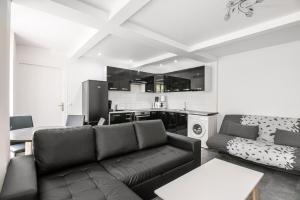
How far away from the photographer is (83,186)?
4.52 ft

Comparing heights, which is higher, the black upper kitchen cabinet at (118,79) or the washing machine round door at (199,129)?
the black upper kitchen cabinet at (118,79)

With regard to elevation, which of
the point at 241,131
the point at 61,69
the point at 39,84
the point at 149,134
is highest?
the point at 61,69

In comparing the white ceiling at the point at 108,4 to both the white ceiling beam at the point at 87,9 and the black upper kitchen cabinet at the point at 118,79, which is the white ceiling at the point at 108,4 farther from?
the black upper kitchen cabinet at the point at 118,79

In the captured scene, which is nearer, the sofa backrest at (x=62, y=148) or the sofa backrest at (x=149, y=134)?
the sofa backrest at (x=62, y=148)

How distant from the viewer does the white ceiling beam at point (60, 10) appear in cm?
184

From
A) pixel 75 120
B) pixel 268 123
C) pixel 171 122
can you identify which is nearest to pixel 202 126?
pixel 171 122

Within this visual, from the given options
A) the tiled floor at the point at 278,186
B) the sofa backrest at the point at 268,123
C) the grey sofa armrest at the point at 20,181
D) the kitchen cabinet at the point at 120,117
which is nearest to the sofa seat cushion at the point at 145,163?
the grey sofa armrest at the point at 20,181

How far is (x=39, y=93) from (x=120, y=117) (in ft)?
7.39

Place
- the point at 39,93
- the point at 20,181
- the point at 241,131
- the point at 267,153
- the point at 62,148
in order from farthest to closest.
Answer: the point at 39,93 → the point at 241,131 → the point at 267,153 → the point at 62,148 → the point at 20,181

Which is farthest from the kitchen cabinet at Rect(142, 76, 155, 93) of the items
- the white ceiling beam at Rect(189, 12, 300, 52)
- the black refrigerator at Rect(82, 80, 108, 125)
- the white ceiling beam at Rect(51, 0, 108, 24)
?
the white ceiling beam at Rect(51, 0, 108, 24)

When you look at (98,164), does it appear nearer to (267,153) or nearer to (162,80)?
(267,153)

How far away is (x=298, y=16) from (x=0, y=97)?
3824 mm

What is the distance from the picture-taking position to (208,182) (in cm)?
151

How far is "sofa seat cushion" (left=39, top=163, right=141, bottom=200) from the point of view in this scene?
1.23m
